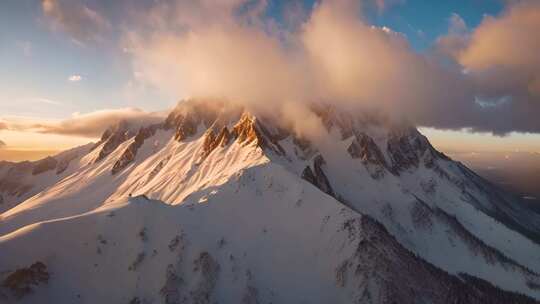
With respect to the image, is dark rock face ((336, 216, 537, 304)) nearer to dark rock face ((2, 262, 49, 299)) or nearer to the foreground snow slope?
the foreground snow slope

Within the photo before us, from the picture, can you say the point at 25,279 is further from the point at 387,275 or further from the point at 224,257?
the point at 387,275

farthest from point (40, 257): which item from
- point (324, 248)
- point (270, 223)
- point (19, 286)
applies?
point (324, 248)

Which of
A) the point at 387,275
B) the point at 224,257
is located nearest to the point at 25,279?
the point at 224,257

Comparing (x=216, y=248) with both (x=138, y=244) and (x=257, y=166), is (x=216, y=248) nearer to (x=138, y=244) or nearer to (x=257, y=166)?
(x=138, y=244)

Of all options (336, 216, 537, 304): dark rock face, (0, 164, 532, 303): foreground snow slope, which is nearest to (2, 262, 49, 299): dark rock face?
(0, 164, 532, 303): foreground snow slope

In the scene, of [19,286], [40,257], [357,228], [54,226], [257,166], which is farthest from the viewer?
[257,166]

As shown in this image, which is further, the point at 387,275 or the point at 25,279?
the point at 387,275

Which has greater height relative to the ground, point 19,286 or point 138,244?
point 138,244
